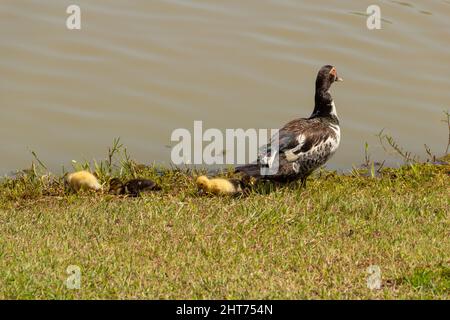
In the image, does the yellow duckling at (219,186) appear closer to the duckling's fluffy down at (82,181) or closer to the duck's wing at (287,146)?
the duck's wing at (287,146)

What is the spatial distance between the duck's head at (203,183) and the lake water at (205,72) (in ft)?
4.28

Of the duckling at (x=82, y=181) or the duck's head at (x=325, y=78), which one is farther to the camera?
the duck's head at (x=325, y=78)

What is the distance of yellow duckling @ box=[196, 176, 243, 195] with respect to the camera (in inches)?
389

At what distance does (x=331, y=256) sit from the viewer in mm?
7938

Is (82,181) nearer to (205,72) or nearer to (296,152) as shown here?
(296,152)

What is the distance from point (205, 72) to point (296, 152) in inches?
123

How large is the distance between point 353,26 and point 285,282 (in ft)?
24.7

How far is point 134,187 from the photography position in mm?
10086

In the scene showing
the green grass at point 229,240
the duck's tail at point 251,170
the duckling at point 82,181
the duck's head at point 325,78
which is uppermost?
the duck's head at point 325,78

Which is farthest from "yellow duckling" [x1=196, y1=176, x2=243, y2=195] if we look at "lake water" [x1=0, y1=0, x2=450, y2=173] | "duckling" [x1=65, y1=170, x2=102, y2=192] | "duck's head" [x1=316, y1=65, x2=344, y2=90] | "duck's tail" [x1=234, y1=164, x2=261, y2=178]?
"duck's head" [x1=316, y1=65, x2=344, y2=90]

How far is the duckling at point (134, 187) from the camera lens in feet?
33.1

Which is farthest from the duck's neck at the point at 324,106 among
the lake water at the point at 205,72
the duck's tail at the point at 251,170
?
the duck's tail at the point at 251,170

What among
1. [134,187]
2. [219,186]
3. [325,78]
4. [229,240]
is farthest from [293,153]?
[229,240]

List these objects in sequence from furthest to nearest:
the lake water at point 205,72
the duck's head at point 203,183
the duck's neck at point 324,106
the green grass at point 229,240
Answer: the lake water at point 205,72, the duck's neck at point 324,106, the duck's head at point 203,183, the green grass at point 229,240
